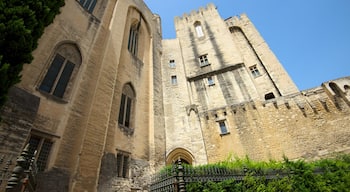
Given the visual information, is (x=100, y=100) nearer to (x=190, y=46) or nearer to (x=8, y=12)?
(x=8, y=12)

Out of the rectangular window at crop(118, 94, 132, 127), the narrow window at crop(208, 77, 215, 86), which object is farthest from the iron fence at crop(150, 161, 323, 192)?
the narrow window at crop(208, 77, 215, 86)

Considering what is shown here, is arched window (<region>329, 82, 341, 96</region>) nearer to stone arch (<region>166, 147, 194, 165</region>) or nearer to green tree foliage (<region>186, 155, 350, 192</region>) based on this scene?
green tree foliage (<region>186, 155, 350, 192</region>)

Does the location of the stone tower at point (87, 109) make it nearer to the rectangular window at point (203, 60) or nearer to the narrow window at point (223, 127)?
the narrow window at point (223, 127)

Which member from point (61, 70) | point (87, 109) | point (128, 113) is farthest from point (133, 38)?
point (87, 109)

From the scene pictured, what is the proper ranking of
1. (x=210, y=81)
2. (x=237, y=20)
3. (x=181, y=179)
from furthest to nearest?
(x=237, y=20), (x=210, y=81), (x=181, y=179)

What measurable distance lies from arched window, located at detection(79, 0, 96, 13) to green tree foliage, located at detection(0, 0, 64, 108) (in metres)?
6.57

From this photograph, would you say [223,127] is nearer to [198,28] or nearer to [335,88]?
[335,88]

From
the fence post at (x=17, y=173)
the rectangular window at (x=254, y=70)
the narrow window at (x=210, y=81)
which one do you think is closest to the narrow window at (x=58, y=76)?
the fence post at (x=17, y=173)

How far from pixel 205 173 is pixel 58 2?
30.4ft

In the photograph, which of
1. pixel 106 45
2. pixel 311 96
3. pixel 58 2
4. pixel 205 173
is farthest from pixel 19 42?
pixel 311 96

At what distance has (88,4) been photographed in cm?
1205

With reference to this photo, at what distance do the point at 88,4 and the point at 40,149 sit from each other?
9.80m

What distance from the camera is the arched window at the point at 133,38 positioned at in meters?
14.7

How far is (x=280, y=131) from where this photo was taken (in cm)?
1091
